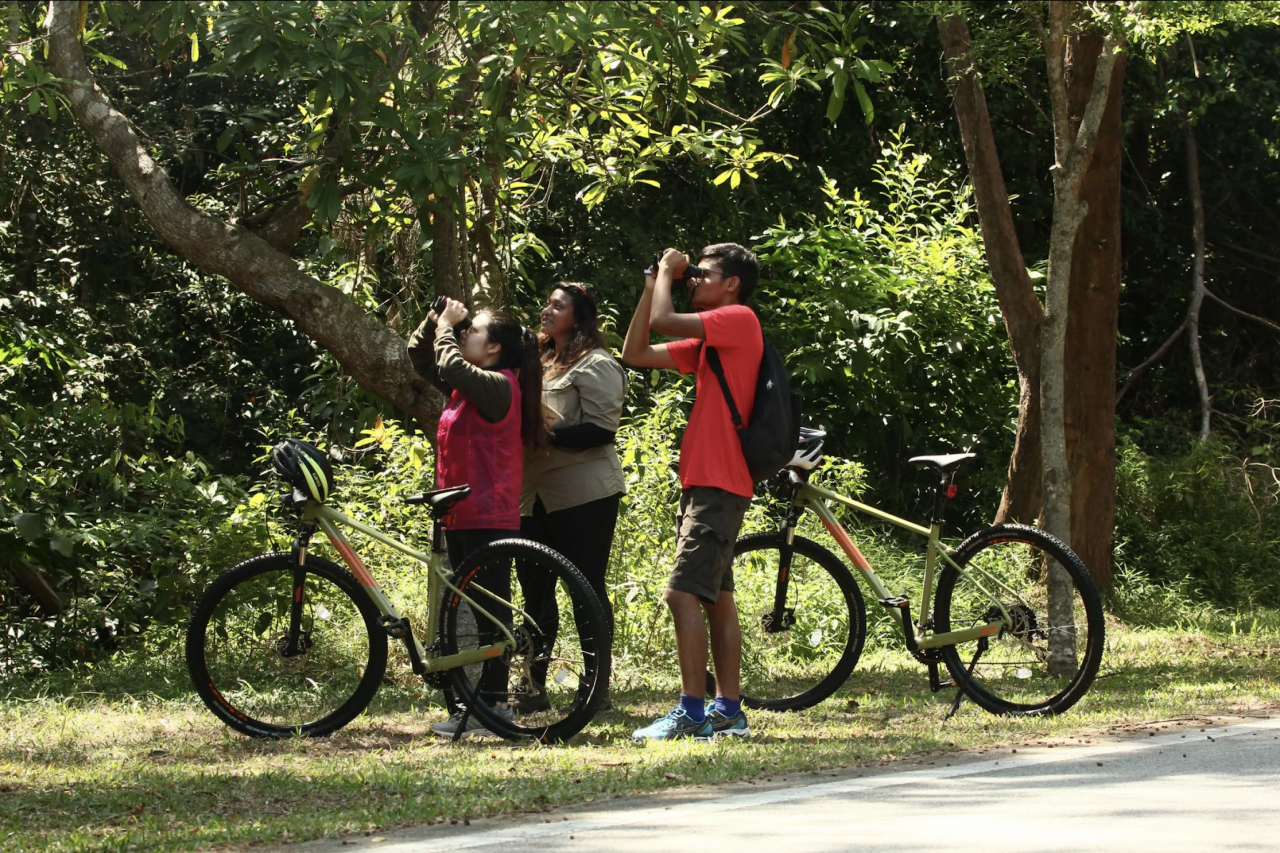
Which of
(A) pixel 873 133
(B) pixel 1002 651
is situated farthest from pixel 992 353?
(B) pixel 1002 651

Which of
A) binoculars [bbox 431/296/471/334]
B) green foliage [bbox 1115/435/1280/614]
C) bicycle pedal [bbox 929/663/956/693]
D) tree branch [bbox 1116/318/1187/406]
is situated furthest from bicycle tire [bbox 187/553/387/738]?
tree branch [bbox 1116/318/1187/406]

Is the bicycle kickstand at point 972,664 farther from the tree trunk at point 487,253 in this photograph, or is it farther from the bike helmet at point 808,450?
the tree trunk at point 487,253

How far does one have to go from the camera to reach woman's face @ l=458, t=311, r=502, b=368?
679 centimetres

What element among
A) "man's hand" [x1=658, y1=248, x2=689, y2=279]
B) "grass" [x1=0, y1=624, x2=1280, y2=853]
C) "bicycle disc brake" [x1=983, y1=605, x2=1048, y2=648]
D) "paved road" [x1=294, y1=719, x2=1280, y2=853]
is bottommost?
"paved road" [x1=294, y1=719, x2=1280, y2=853]

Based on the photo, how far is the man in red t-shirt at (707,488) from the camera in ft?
21.2

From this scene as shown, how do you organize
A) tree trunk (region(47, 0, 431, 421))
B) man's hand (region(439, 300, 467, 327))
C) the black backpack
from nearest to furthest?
the black backpack
man's hand (region(439, 300, 467, 327))
tree trunk (region(47, 0, 431, 421))

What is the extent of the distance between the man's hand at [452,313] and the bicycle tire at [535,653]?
101cm

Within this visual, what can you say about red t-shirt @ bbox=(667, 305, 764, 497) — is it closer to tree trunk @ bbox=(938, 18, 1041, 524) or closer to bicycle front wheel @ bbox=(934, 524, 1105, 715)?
bicycle front wheel @ bbox=(934, 524, 1105, 715)

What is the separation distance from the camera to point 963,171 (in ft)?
53.2

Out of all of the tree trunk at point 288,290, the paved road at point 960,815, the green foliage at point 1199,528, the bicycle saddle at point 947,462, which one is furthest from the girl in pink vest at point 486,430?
the green foliage at point 1199,528

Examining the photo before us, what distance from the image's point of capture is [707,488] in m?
6.51

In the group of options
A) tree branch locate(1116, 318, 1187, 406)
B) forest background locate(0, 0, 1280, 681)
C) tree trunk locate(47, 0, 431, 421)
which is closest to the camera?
forest background locate(0, 0, 1280, 681)

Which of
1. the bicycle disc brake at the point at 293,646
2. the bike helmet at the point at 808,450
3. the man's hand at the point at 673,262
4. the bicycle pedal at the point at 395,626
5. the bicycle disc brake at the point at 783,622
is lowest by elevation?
the bicycle disc brake at the point at 783,622

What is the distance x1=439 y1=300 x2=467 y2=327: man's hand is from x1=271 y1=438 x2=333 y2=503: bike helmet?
80 cm
